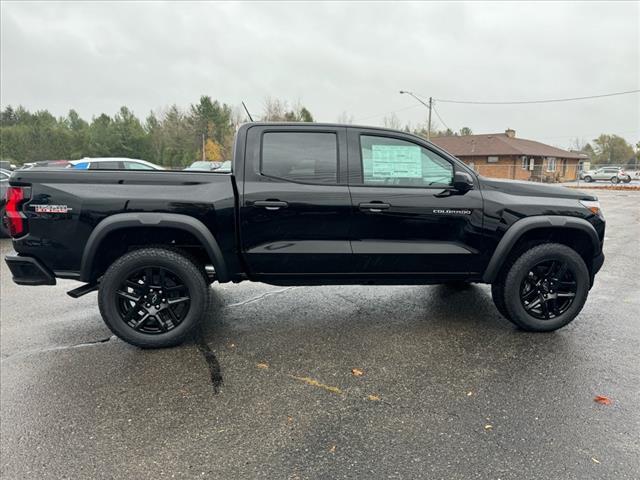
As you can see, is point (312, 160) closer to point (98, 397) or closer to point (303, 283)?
point (303, 283)

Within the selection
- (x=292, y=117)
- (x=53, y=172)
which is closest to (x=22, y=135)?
(x=292, y=117)

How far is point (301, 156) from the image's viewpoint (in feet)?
12.0

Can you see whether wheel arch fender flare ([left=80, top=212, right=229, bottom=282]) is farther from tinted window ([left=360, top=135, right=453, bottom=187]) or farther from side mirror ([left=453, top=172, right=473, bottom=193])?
side mirror ([left=453, top=172, right=473, bottom=193])

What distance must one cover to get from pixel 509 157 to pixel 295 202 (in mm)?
38618

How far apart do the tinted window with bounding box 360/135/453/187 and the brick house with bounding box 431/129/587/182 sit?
1355 inches

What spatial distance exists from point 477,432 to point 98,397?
8.18 feet

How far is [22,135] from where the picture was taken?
181 feet

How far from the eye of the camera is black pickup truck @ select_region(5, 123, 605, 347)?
3326 millimetres

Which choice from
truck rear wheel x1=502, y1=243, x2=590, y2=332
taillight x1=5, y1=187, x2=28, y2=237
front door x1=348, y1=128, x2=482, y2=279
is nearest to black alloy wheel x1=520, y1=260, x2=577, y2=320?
truck rear wheel x1=502, y1=243, x2=590, y2=332

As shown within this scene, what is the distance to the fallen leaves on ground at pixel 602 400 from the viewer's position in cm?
280

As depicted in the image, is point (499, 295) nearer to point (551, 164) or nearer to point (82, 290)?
point (82, 290)

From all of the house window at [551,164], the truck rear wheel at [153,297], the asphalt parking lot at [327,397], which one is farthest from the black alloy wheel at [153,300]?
the house window at [551,164]

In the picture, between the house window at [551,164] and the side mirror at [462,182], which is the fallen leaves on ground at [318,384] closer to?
the side mirror at [462,182]

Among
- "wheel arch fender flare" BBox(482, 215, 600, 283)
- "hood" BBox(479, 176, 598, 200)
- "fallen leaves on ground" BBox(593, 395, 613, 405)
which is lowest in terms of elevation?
"fallen leaves on ground" BBox(593, 395, 613, 405)
